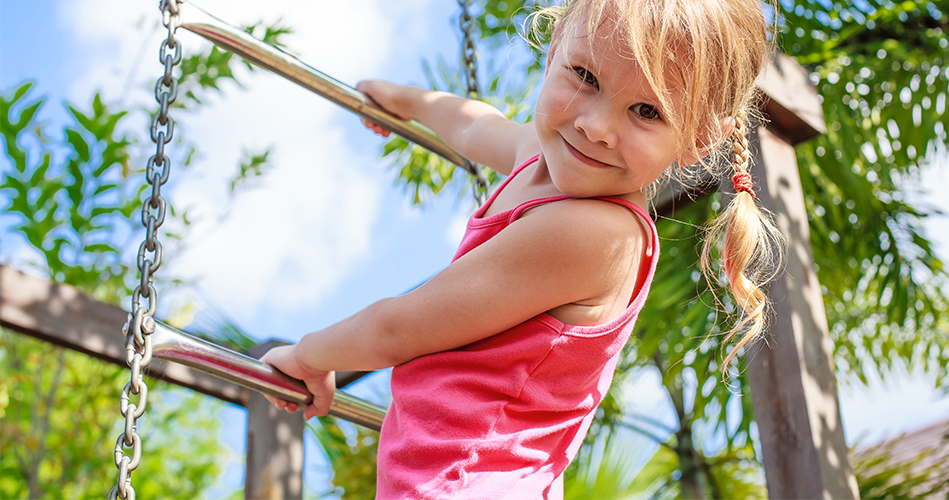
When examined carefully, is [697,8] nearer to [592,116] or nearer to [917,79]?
[592,116]

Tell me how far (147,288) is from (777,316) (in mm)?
1200

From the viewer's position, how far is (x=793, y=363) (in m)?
1.52

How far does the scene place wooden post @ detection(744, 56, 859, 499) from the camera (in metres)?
1.47

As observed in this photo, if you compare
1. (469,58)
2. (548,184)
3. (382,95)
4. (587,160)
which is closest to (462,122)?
(382,95)

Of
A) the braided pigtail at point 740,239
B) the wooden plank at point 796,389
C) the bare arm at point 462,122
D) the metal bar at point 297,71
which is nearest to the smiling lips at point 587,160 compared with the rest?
the braided pigtail at point 740,239

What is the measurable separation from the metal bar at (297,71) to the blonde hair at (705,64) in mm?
604

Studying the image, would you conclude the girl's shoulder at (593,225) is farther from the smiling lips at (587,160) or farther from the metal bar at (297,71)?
the metal bar at (297,71)

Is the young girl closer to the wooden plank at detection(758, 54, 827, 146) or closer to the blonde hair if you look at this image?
the blonde hair

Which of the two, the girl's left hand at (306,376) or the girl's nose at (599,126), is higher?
the girl's nose at (599,126)

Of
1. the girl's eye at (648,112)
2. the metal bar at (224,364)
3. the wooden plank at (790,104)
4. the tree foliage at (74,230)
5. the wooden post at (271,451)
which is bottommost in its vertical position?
the metal bar at (224,364)

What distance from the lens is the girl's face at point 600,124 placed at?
2.66 ft

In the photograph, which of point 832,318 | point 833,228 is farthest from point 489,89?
point 832,318

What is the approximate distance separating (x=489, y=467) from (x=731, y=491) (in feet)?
11.4

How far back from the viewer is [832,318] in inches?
163
